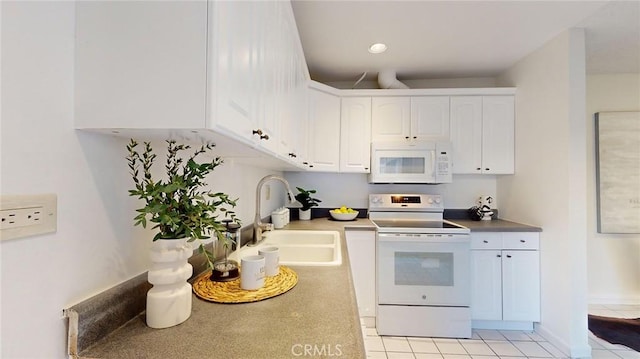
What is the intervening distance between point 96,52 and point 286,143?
0.92m

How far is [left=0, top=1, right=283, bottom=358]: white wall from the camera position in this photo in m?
0.53

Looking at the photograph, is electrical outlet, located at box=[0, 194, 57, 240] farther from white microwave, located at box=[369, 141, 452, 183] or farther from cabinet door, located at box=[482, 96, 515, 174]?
cabinet door, located at box=[482, 96, 515, 174]

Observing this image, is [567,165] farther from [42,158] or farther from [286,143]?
[42,158]

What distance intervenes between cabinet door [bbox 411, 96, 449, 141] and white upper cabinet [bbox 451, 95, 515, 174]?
0.08 m

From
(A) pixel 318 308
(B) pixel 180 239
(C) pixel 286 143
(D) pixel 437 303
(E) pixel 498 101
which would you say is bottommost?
(D) pixel 437 303

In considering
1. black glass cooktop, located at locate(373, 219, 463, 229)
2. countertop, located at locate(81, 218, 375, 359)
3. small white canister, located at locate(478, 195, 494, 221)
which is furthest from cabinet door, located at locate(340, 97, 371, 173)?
countertop, located at locate(81, 218, 375, 359)

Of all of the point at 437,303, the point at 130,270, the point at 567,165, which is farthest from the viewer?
the point at 437,303

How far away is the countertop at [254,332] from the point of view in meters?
0.62

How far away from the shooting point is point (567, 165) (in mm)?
2012

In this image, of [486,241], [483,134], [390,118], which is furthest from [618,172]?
[390,118]

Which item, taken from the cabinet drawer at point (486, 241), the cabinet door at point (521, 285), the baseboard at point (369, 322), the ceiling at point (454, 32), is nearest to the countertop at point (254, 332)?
the baseboard at point (369, 322)

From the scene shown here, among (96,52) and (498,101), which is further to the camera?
(498,101)

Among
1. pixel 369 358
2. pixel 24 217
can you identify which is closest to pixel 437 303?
pixel 369 358

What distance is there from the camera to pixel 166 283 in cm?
71
